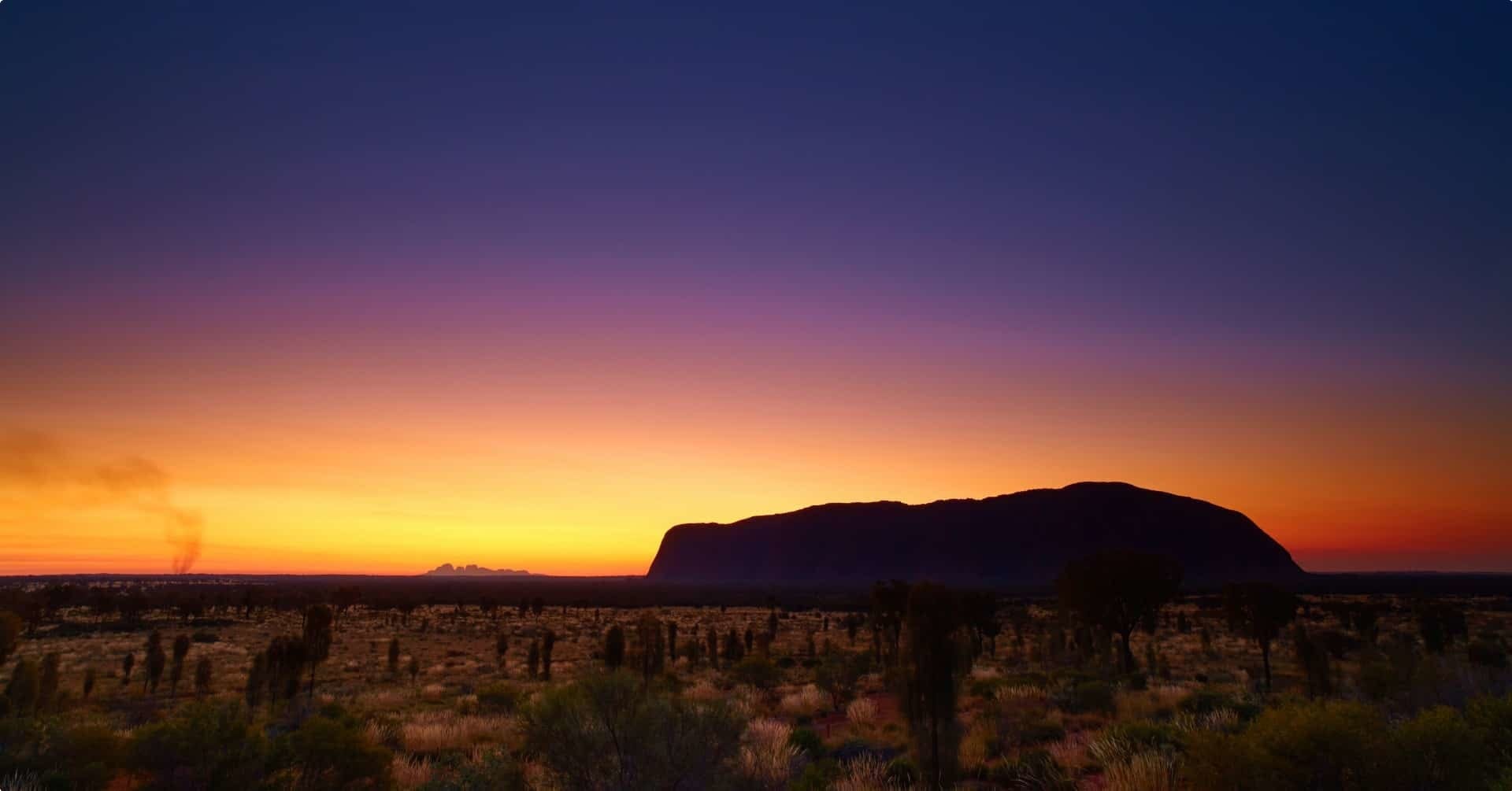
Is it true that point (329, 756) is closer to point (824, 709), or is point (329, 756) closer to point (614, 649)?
point (614, 649)

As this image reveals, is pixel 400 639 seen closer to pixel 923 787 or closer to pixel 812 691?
pixel 812 691

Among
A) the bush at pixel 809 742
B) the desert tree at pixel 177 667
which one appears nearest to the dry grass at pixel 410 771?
the bush at pixel 809 742

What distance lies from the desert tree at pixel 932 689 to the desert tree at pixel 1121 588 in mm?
19244

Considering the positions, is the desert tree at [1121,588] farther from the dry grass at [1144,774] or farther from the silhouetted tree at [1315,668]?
the dry grass at [1144,774]

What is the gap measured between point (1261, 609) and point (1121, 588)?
5252mm

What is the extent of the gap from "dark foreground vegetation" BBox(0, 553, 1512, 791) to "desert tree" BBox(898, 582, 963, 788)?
39 millimetres

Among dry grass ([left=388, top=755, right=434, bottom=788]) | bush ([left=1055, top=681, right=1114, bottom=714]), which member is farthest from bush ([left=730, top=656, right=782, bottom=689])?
dry grass ([left=388, top=755, right=434, bottom=788])

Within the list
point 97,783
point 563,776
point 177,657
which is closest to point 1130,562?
point 563,776

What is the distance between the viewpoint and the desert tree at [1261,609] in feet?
81.9

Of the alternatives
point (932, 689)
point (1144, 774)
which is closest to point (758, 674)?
point (932, 689)

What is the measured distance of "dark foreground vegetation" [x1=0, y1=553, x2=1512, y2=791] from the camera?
849 cm

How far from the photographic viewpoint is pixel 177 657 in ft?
94.3

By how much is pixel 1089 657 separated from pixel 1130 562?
699 centimetres

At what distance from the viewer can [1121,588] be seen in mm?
29859
